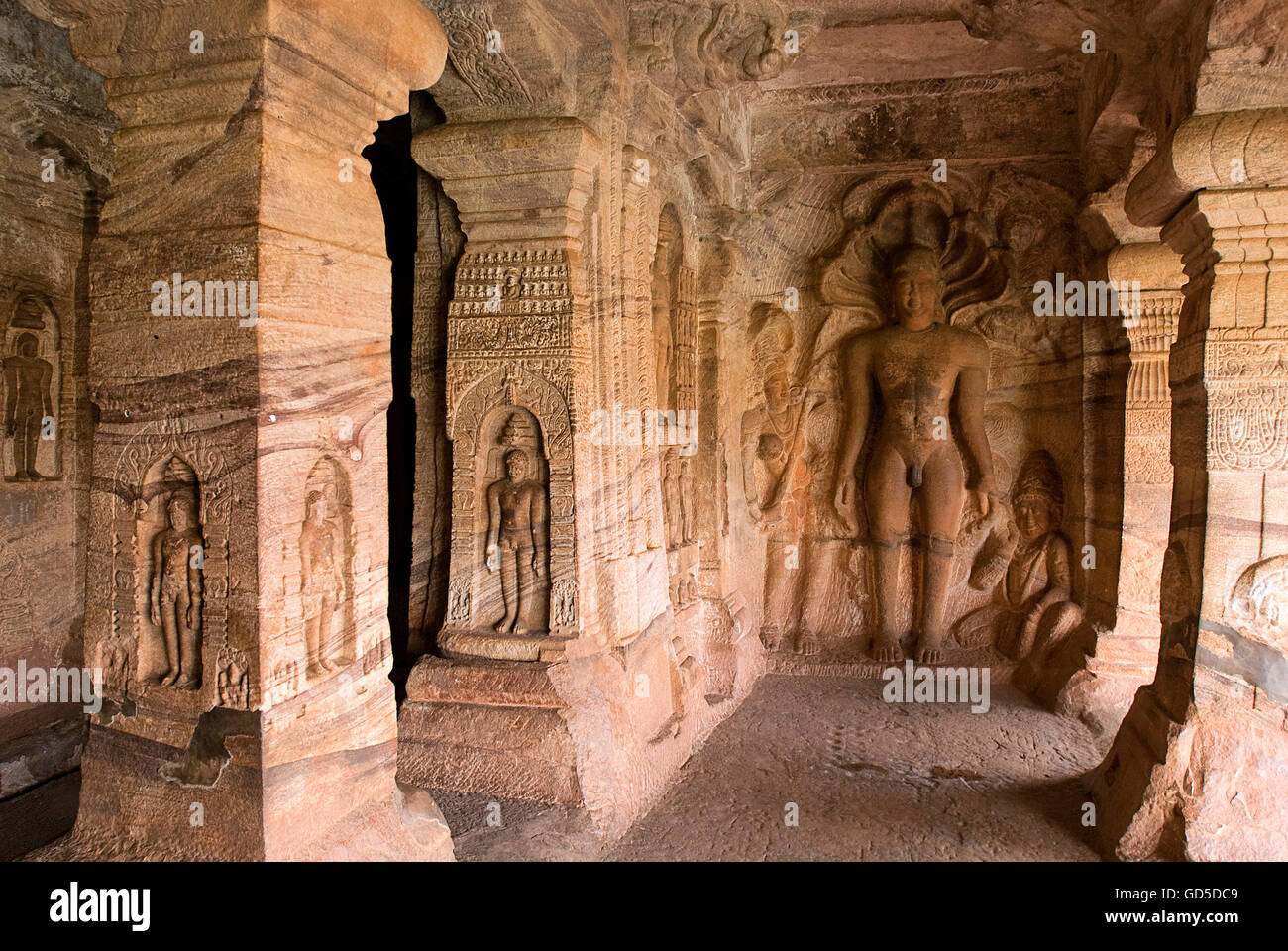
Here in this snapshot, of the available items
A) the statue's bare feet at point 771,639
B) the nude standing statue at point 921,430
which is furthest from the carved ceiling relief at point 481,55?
the statue's bare feet at point 771,639

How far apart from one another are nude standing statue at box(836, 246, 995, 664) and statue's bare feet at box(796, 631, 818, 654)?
0.45 meters

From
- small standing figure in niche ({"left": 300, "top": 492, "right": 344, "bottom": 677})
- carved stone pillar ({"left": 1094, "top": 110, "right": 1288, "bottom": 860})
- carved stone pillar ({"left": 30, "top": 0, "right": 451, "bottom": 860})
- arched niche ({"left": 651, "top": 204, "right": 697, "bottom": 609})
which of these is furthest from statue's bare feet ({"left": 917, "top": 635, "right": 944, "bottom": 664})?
small standing figure in niche ({"left": 300, "top": 492, "right": 344, "bottom": 677})

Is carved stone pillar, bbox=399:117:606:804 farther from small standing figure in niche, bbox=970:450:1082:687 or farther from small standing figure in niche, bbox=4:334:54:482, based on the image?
small standing figure in niche, bbox=970:450:1082:687

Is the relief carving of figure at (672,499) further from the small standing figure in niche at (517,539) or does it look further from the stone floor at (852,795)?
the small standing figure in niche at (517,539)

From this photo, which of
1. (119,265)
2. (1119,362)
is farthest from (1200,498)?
(119,265)

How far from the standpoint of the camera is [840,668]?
645 cm

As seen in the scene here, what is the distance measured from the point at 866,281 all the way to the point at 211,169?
5214 mm

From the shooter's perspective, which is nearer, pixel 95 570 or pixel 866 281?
pixel 95 570

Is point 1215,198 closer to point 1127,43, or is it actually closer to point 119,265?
point 1127,43

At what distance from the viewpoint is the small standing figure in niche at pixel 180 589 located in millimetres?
2402

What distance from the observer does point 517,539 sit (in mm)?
3965

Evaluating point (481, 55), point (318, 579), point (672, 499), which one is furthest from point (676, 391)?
point (318, 579)

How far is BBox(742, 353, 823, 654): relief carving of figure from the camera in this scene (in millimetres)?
6543

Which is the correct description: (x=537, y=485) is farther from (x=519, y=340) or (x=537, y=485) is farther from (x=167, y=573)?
(x=167, y=573)
